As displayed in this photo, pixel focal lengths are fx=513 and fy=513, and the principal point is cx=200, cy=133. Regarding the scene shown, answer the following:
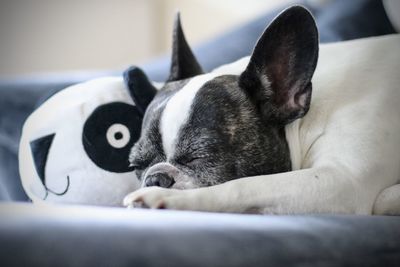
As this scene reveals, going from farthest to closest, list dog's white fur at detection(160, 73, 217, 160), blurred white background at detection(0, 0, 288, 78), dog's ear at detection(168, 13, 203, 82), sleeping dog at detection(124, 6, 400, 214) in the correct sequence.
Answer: blurred white background at detection(0, 0, 288, 78) → dog's ear at detection(168, 13, 203, 82) → dog's white fur at detection(160, 73, 217, 160) → sleeping dog at detection(124, 6, 400, 214)

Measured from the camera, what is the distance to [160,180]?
3.14 feet

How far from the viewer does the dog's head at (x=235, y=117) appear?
995mm

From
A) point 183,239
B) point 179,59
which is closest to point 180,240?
point 183,239

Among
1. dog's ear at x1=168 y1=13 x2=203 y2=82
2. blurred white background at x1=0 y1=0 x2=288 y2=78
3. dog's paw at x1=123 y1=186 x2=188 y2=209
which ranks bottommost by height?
blurred white background at x1=0 y1=0 x2=288 y2=78

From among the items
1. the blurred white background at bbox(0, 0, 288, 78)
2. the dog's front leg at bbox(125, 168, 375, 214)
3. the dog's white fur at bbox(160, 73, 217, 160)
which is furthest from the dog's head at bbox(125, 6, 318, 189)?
the blurred white background at bbox(0, 0, 288, 78)

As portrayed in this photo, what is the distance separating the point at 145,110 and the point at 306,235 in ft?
2.35

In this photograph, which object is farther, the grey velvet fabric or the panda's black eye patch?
the panda's black eye patch

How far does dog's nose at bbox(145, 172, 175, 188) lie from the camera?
0.95 meters

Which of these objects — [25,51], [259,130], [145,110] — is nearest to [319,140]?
[259,130]

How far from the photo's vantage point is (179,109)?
105cm

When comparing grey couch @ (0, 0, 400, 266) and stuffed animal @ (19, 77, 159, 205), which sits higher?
grey couch @ (0, 0, 400, 266)

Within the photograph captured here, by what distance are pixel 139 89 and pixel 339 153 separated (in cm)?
50

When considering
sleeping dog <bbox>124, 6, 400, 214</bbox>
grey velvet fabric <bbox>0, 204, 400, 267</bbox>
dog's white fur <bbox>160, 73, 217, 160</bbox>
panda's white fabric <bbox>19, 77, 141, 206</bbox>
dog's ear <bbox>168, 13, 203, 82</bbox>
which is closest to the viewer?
grey velvet fabric <bbox>0, 204, 400, 267</bbox>

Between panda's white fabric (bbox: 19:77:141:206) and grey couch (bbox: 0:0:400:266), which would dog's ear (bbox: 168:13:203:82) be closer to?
panda's white fabric (bbox: 19:77:141:206)
